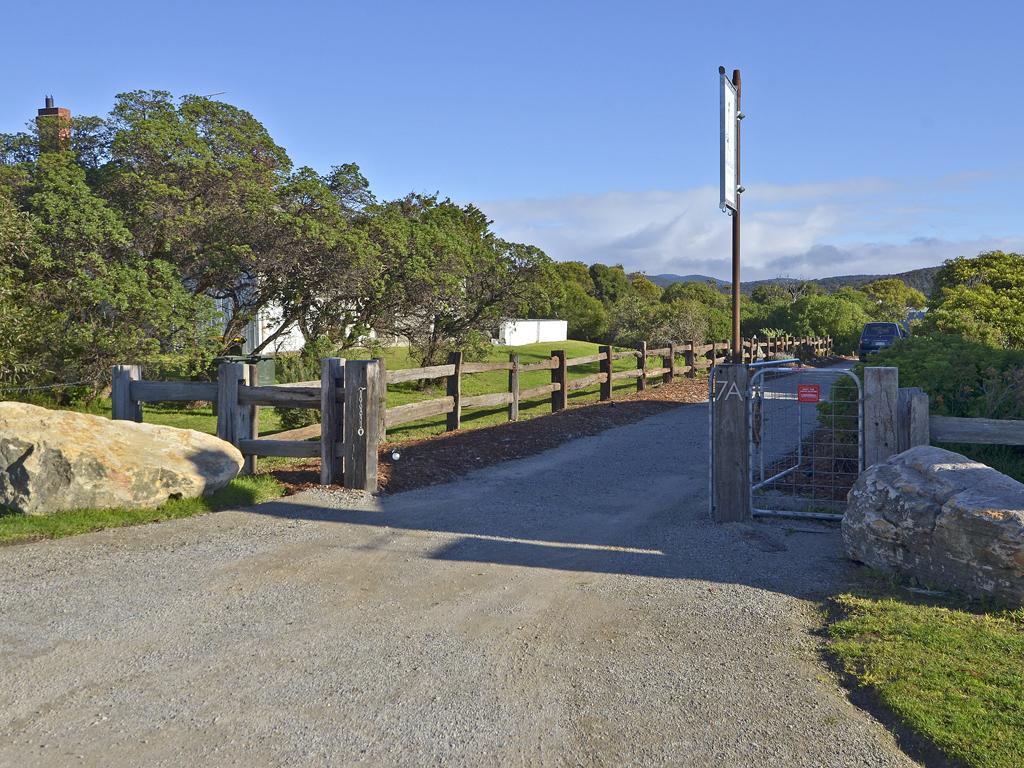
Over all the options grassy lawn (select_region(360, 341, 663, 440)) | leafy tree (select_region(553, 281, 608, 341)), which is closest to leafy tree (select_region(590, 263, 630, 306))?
leafy tree (select_region(553, 281, 608, 341))

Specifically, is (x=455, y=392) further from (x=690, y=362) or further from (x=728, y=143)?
(x=690, y=362)

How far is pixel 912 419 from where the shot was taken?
7.16 meters

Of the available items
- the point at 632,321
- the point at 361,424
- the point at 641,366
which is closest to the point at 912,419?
the point at 361,424

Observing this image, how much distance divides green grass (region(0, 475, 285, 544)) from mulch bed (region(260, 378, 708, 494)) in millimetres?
586

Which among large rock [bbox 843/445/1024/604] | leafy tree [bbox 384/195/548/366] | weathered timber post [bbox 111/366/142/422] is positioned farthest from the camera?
leafy tree [bbox 384/195/548/366]

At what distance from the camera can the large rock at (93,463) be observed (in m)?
7.38

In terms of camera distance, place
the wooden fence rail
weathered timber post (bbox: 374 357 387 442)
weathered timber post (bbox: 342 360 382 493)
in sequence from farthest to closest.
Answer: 1. weathered timber post (bbox: 374 357 387 442)
2. weathered timber post (bbox: 342 360 382 493)
3. the wooden fence rail

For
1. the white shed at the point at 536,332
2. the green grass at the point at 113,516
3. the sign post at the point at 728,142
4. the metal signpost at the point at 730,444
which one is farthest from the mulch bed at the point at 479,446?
the white shed at the point at 536,332

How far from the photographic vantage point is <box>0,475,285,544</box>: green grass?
710 centimetres

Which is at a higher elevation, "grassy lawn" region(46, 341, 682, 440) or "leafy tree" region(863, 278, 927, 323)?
"leafy tree" region(863, 278, 927, 323)

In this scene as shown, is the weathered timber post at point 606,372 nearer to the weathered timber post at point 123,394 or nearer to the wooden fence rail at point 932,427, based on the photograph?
→ the weathered timber post at point 123,394

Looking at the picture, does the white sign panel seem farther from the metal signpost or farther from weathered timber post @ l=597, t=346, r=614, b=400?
weathered timber post @ l=597, t=346, r=614, b=400

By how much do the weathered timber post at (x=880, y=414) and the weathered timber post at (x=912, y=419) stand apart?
0.04 meters

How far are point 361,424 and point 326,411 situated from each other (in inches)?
16.2
